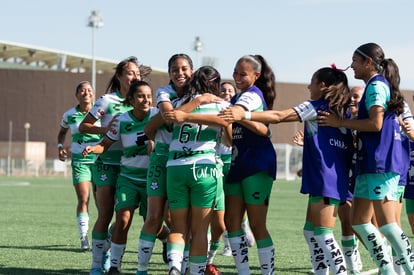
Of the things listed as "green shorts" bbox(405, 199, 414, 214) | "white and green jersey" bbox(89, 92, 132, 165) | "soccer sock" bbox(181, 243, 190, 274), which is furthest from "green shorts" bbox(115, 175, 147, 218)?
"green shorts" bbox(405, 199, 414, 214)

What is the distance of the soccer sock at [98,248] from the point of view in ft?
30.4

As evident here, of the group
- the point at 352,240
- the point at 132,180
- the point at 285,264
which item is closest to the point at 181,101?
the point at 132,180

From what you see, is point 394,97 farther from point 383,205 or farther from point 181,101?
point 181,101

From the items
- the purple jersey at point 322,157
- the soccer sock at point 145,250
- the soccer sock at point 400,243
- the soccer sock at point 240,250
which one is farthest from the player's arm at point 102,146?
the soccer sock at point 400,243

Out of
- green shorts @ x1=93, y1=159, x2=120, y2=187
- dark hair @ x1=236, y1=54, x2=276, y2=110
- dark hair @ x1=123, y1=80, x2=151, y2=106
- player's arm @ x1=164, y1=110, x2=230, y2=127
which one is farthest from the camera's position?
green shorts @ x1=93, y1=159, x2=120, y2=187

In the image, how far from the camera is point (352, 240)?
9477 millimetres

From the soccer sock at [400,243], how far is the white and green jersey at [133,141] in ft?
8.65

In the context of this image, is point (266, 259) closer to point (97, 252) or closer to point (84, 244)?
point (97, 252)

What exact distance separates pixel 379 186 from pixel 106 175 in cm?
317

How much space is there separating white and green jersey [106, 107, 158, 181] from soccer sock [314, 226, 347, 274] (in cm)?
220

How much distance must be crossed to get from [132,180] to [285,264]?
108 inches

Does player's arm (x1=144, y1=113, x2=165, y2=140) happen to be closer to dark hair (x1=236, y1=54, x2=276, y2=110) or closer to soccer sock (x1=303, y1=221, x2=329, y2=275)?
dark hair (x1=236, y1=54, x2=276, y2=110)

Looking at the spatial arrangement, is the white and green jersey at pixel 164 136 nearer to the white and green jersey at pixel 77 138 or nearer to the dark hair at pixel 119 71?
the dark hair at pixel 119 71

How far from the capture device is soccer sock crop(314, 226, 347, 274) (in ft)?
25.8
